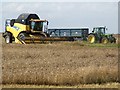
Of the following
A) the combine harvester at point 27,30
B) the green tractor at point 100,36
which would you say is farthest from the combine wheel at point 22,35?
the green tractor at point 100,36

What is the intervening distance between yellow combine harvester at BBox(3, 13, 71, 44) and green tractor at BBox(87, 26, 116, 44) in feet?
18.2

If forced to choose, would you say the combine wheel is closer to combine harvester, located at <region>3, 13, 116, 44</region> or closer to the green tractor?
combine harvester, located at <region>3, 13, 116, 44</region>

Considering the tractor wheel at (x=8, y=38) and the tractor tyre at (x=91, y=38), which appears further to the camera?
the tractor tyre at (x=91, y=38)

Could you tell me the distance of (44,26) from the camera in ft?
127

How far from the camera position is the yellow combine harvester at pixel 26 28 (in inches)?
1489

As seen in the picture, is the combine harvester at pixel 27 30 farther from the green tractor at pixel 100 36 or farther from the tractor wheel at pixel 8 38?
the green tractor at pixel 100 36

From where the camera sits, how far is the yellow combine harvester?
124ft

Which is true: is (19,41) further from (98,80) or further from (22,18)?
(98,80)

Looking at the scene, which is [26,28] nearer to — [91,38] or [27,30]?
[27,30]

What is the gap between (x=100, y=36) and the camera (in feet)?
140

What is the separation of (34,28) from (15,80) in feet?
91.0

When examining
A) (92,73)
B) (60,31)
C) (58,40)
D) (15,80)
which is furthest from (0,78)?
(60,31)

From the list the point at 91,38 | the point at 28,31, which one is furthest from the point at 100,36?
the point at 28,31

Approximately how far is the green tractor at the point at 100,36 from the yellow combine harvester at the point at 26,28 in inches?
219
